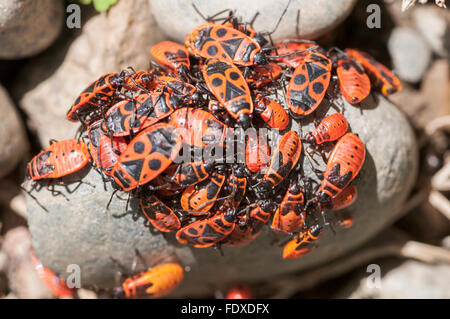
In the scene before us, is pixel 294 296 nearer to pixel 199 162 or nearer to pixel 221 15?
pixel 199 162

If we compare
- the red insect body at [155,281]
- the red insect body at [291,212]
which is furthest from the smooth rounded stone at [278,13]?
the red insect body at [155,281]

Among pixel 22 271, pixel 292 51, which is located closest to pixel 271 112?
pixel 292 51

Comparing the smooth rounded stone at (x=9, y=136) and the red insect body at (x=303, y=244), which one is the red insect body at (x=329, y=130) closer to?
the red insect body at (x=303, y=244)

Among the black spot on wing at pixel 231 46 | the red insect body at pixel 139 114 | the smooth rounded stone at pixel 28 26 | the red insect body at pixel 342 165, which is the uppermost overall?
the smooth rounded stone at pixel 28 26

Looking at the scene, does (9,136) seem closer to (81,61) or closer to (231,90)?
(81,61)

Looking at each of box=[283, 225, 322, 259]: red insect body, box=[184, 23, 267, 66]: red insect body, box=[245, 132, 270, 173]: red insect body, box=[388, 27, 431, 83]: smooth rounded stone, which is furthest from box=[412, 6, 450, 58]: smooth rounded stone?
box=[245, 132, 270, 173]: red insect body

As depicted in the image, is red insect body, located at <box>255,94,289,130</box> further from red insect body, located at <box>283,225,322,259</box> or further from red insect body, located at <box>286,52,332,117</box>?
red insect body, located at <box>283,225,322,259</box>
